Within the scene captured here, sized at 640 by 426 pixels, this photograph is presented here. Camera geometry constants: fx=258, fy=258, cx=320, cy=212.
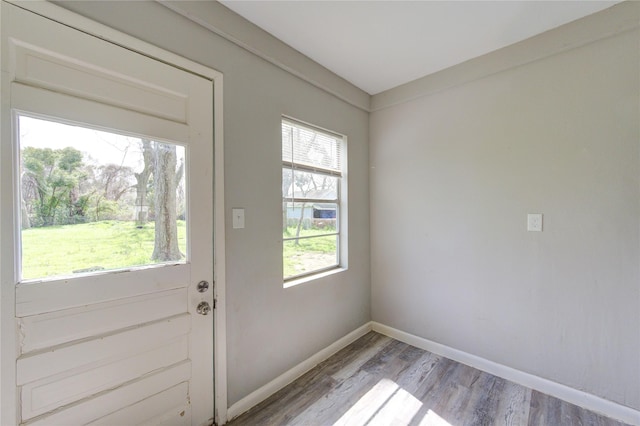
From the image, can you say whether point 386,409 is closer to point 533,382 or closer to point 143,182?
point 533,382

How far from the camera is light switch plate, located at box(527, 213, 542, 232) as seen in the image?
1886 mm

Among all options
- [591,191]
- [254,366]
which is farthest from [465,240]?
[254,366]

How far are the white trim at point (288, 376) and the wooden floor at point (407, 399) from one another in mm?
38

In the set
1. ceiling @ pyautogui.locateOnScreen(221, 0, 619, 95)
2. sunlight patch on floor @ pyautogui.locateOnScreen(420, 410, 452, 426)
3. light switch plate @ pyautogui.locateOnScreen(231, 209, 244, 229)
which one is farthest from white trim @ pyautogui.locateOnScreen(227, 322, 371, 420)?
ceiling @ pyautogui.locateOnScreen(221, 0, 619, 95)

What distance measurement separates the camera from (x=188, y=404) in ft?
4.77

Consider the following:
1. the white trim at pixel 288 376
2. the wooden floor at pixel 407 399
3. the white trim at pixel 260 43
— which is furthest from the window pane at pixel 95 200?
the wooden floor at pixel 407 399

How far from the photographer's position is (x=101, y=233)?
121cm

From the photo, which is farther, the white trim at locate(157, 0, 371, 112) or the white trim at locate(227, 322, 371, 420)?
the white trim at locate(227, 322, 371, 420)

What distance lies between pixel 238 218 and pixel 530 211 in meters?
2.12

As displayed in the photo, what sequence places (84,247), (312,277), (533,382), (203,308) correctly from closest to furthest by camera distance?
(84,247) → (203,308) → (533,382) → (312,277)

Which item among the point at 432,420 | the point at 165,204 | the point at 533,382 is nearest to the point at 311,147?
the point at 165,204

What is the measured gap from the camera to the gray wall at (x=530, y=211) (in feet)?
5.35

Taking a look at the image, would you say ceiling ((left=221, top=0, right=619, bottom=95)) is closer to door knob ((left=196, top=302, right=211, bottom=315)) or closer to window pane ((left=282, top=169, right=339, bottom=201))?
window pane ((left=282, top=169, right=339, bottom=201))

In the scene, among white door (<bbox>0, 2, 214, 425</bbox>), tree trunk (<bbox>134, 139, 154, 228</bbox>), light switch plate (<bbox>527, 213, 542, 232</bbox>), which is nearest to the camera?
white door (<bbox>0, 2, 214, 425</bbox>)
